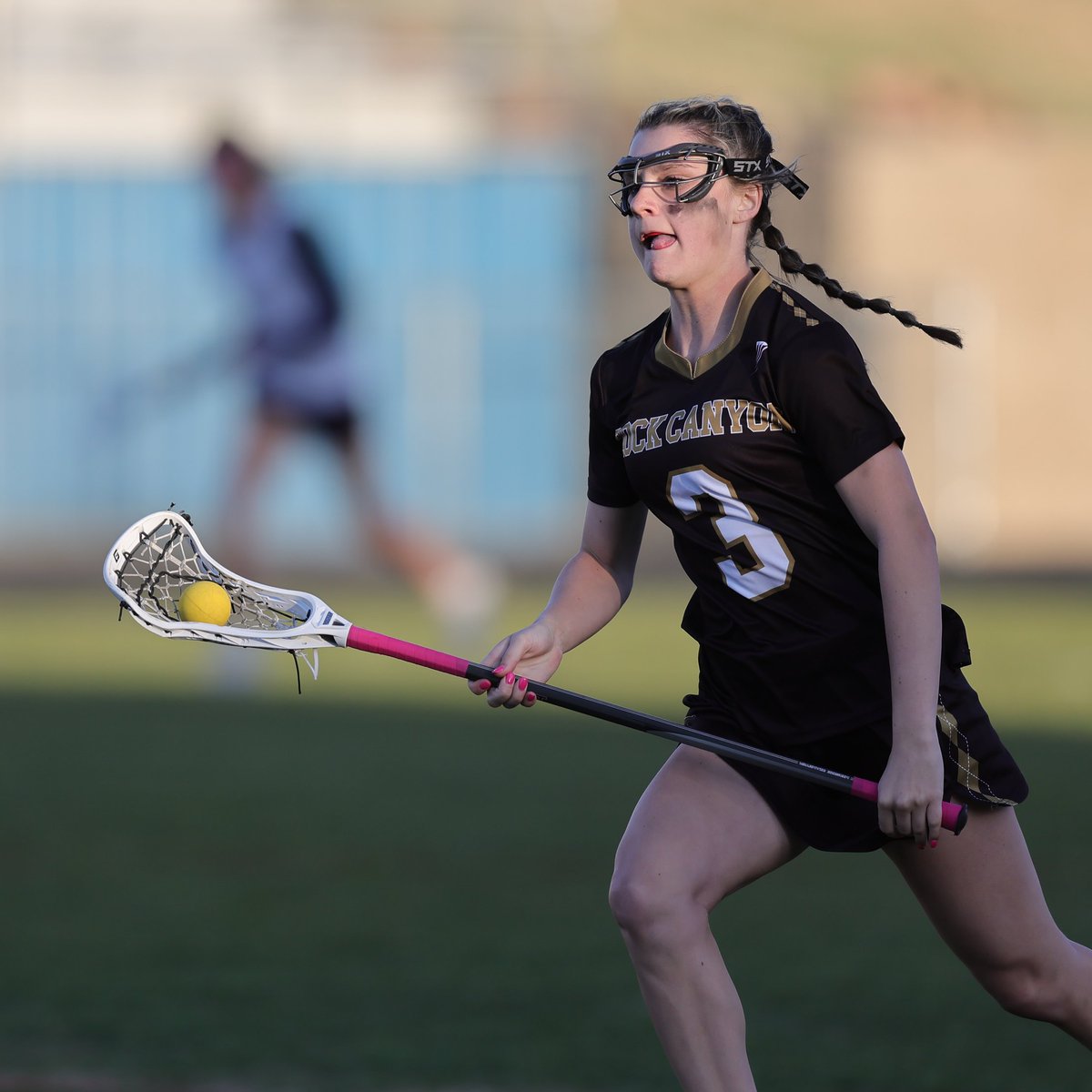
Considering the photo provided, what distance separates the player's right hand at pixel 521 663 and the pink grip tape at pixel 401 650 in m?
0.06

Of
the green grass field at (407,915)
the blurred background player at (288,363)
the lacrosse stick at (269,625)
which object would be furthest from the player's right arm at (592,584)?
the blurred background player at (288,363)

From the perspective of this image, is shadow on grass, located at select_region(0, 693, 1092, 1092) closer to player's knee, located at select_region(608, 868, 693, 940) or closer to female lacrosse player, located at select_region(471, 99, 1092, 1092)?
female lacrosse player, located at select_region(471, 99, 1092, 1092)

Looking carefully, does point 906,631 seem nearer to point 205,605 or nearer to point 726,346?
point 726,346

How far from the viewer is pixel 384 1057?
192 inches

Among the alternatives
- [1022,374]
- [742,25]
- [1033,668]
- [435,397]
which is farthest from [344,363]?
[742,25]

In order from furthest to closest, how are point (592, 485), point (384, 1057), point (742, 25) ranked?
point (742, 25), point (384, 1057), point (592, 485)

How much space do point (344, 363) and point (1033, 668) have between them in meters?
4.54

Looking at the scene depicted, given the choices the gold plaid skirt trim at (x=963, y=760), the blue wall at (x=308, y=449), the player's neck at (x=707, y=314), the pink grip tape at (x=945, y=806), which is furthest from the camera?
the blue wall at (x=308, y=449)

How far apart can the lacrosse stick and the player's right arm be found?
213 mm

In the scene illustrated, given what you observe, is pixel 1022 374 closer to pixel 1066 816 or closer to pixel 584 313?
pixel 584 313

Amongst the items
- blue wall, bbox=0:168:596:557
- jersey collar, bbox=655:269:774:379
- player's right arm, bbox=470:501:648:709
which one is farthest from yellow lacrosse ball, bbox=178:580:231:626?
blue wall, bbox=0:168:596:557

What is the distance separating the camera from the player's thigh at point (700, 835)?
3543 millimetres

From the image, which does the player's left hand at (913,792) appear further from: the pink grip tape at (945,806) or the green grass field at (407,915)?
the green grass field at (407,915)

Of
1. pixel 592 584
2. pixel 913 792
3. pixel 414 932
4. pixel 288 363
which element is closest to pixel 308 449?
pixel 288 363
